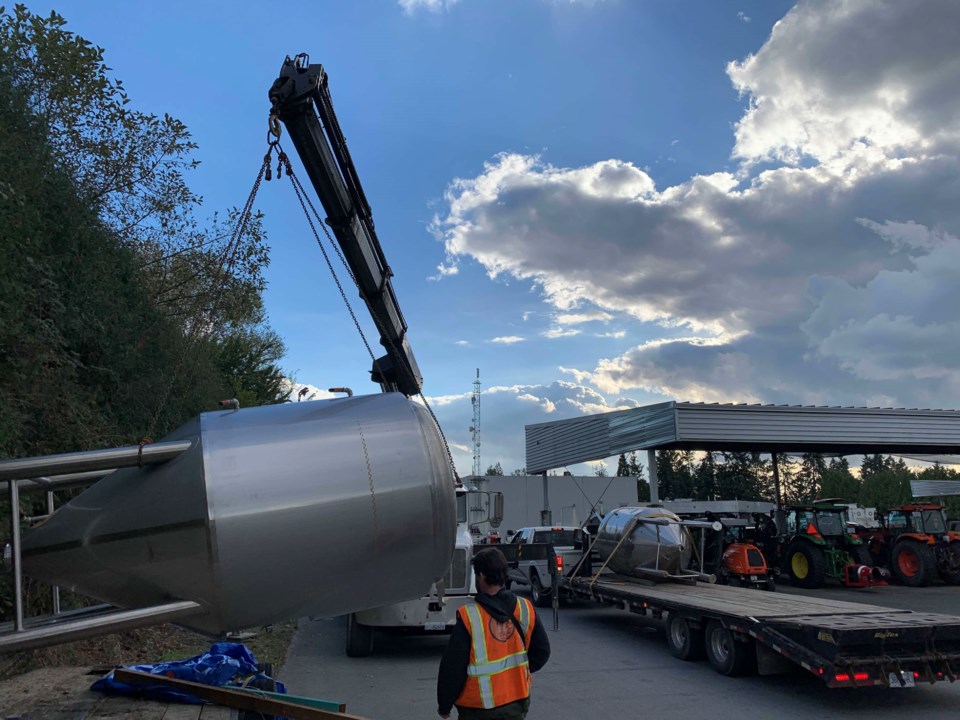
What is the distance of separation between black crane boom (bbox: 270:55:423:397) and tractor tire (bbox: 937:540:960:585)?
16.9 metres

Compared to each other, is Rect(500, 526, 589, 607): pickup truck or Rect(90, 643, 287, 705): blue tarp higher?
Rect(90, 643, 287, 705): blue tarp

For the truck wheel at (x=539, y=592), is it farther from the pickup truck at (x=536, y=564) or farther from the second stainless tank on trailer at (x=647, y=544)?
→ the second stainless tank on trailer at (x=647, y=544)

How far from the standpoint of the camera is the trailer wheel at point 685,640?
10.4m

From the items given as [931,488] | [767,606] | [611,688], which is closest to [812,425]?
[767,606]

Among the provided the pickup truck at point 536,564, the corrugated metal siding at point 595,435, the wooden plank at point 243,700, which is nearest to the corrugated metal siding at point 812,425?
the corrugated metal siding at point 595,435

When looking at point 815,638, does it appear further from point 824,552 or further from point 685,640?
point 824,552

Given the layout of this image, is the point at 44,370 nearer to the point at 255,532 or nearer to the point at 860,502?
the point at 255,532

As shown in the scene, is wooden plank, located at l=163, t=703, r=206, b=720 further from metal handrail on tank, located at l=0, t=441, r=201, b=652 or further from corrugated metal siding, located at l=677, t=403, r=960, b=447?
corrugated metal siding, located at l=677, t=403, r=960, b=447

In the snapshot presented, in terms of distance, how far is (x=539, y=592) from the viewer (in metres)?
17.5

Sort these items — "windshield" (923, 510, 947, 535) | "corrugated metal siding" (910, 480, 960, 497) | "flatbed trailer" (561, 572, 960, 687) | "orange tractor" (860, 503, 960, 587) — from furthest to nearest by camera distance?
"corrugated metal siding" (910, 480, 960, 497)
"windshield" (923, 510, 947, 535)
"orange tractor" (860, 503, 960, 587)
"flatbed trailer" (561, 572, 960, 687)

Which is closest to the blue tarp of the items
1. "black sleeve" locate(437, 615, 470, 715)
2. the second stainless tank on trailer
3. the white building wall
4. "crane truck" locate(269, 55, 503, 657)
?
"black sleeve" locate(437, 615, 470, 715)

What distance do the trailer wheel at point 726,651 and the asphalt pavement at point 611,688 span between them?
0.14 metres

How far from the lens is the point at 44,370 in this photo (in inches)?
387

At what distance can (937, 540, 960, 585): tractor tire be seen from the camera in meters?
21.4
